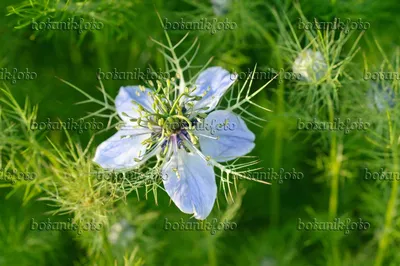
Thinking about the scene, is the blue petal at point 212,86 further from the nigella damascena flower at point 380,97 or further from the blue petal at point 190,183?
the nigella damascena flower at point 380,97

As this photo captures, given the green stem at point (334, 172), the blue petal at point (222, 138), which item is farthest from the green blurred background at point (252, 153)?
the blue petal at point (222, 138)

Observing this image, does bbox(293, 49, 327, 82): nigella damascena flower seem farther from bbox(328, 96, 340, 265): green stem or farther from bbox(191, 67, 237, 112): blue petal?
bbox(191, 67, 237, 112): blue petal

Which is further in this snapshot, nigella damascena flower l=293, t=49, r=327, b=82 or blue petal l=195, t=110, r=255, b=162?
nigella damascena flower l=293, t=49, r=327, b=82

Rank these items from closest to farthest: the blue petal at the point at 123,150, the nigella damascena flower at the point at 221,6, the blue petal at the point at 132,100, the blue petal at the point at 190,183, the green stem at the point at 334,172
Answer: the blue petal at the point at 190,183
the blue petal at the point at 123,150
the blue petal at the point at 132,100
the green stem at the point at 334,172
the nigella damascena flower at the point at 221,6

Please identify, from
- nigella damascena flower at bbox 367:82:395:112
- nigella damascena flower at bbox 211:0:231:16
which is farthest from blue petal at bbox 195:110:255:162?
nigella damascena flower at bbox 211:0:231:16

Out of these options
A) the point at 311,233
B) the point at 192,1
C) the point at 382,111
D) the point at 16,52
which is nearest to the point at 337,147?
the point at 382,111

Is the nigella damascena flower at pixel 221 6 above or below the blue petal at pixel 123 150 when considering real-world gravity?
above
